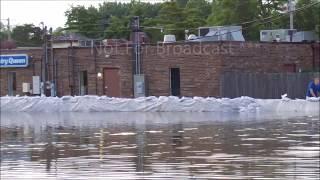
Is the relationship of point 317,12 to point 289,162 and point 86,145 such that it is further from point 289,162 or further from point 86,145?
point 289,162

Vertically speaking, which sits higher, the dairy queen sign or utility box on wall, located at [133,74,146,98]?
the dairy queen sign

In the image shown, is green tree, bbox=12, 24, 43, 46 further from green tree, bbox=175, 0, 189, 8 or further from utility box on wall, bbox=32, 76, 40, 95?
utility box on wall, bbox=32, 76, 40, 95

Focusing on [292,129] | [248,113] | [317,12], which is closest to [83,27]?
[317,12]

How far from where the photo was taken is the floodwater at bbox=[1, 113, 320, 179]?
13594mm

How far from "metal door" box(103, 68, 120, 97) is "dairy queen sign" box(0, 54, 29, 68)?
630 cm

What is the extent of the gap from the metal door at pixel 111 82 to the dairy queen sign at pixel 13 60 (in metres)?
6.30

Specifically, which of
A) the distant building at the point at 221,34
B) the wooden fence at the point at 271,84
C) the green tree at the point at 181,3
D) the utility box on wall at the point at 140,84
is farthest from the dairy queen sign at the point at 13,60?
the green tree at the point at 181,3

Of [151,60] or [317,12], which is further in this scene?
[317,12]

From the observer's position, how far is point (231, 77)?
43.5 metres

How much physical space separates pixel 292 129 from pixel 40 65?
31.5 m

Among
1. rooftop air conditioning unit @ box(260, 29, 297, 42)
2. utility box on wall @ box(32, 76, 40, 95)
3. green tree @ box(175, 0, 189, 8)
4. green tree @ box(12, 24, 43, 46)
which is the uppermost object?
green tree @ box(175, 0, 189, 8)

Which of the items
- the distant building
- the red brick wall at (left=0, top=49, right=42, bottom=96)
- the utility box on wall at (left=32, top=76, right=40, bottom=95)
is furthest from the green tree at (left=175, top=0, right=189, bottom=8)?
the utility box on wall at (left=32, top=76, right=40, bottom=95)

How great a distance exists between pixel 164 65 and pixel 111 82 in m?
4.38

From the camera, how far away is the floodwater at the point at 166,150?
13594mm
